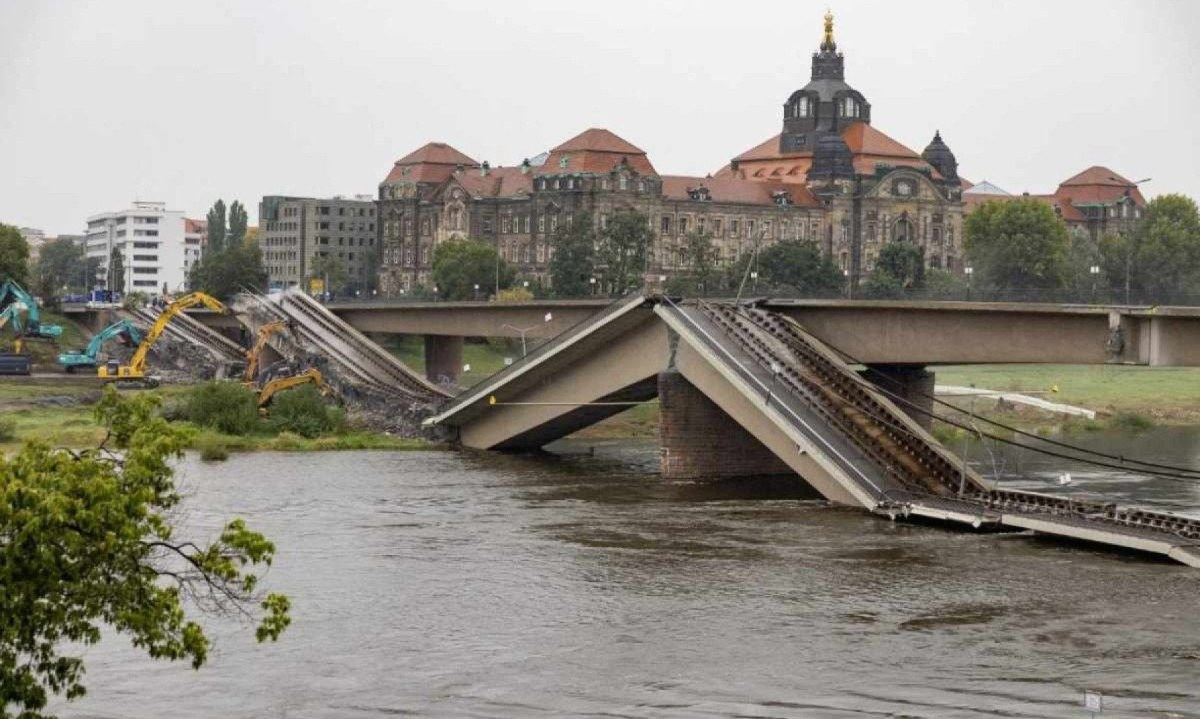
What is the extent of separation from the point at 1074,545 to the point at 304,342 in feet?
190

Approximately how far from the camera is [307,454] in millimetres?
83812

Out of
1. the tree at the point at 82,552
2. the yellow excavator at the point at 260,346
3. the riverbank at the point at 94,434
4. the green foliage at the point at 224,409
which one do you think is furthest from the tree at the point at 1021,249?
the tree at the point at 82,552

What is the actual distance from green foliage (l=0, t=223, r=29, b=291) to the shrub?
63.4 m

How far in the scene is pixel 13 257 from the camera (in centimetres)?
14988

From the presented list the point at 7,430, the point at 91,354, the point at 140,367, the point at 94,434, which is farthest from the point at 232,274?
the point at 7,430

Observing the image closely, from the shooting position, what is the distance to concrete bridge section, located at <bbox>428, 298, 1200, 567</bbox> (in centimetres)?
5838

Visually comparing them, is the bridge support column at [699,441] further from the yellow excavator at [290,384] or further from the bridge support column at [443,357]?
the bridge support column at [443,357]

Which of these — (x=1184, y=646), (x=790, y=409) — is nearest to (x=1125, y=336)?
(x=790, y=409)

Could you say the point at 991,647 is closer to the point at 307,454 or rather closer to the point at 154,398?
the point at 154,398

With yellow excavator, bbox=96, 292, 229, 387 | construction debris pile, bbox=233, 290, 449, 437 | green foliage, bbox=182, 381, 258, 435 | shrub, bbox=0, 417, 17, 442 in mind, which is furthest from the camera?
yellow excavator, bbox=96, 292, 229, 387

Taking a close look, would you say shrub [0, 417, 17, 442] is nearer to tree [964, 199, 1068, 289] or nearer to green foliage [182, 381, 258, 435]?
green foliage [182, 381, 258, 435]

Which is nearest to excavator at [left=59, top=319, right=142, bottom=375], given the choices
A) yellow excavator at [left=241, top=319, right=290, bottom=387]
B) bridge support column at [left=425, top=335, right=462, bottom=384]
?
yellow excavator at [left=241, top=319, right=290, bottom=387]

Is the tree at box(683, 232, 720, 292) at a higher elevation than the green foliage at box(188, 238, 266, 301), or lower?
higher

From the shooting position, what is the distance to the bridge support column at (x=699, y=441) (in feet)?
244
